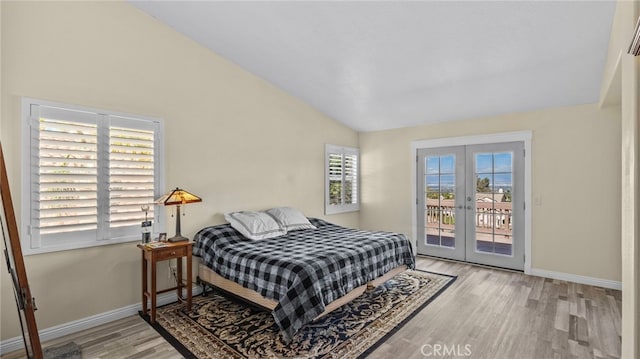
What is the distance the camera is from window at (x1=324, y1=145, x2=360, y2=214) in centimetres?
536

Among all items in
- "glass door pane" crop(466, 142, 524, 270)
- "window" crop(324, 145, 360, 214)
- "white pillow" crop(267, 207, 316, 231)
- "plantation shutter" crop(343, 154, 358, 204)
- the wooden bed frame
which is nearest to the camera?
the wooden bed frame

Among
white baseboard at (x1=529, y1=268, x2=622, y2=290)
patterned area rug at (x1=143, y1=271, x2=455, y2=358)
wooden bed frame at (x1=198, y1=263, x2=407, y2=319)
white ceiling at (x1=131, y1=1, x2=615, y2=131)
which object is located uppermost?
white ceiling at (x1=131, y1=1, x2=615, y2=131)

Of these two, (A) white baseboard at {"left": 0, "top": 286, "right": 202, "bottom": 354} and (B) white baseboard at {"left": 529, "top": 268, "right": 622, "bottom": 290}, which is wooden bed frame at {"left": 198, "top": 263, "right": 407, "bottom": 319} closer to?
(A) white baseboard at {"left": 0, "top": 286, "right": 202, "bottom": 354}

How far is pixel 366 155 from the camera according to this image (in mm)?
5902

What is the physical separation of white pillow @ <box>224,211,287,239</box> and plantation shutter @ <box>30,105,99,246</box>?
135 centimetres

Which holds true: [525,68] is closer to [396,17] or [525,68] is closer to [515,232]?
[396,17]

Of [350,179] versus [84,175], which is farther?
[350,179]

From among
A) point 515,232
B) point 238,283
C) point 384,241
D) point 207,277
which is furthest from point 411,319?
point 515,232

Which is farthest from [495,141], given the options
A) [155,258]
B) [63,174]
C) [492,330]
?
Result: [63,174]

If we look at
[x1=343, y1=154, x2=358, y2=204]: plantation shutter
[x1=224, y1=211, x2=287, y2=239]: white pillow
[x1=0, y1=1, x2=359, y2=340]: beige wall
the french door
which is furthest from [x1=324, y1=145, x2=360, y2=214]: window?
[x1=224, y1=211, x2=287, y2=239]: white pillow

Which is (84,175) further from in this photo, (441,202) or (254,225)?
(441,202)

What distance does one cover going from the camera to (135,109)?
3.10 meters

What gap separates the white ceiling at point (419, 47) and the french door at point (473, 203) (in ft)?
2.23

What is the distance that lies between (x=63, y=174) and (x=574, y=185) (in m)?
5.49
